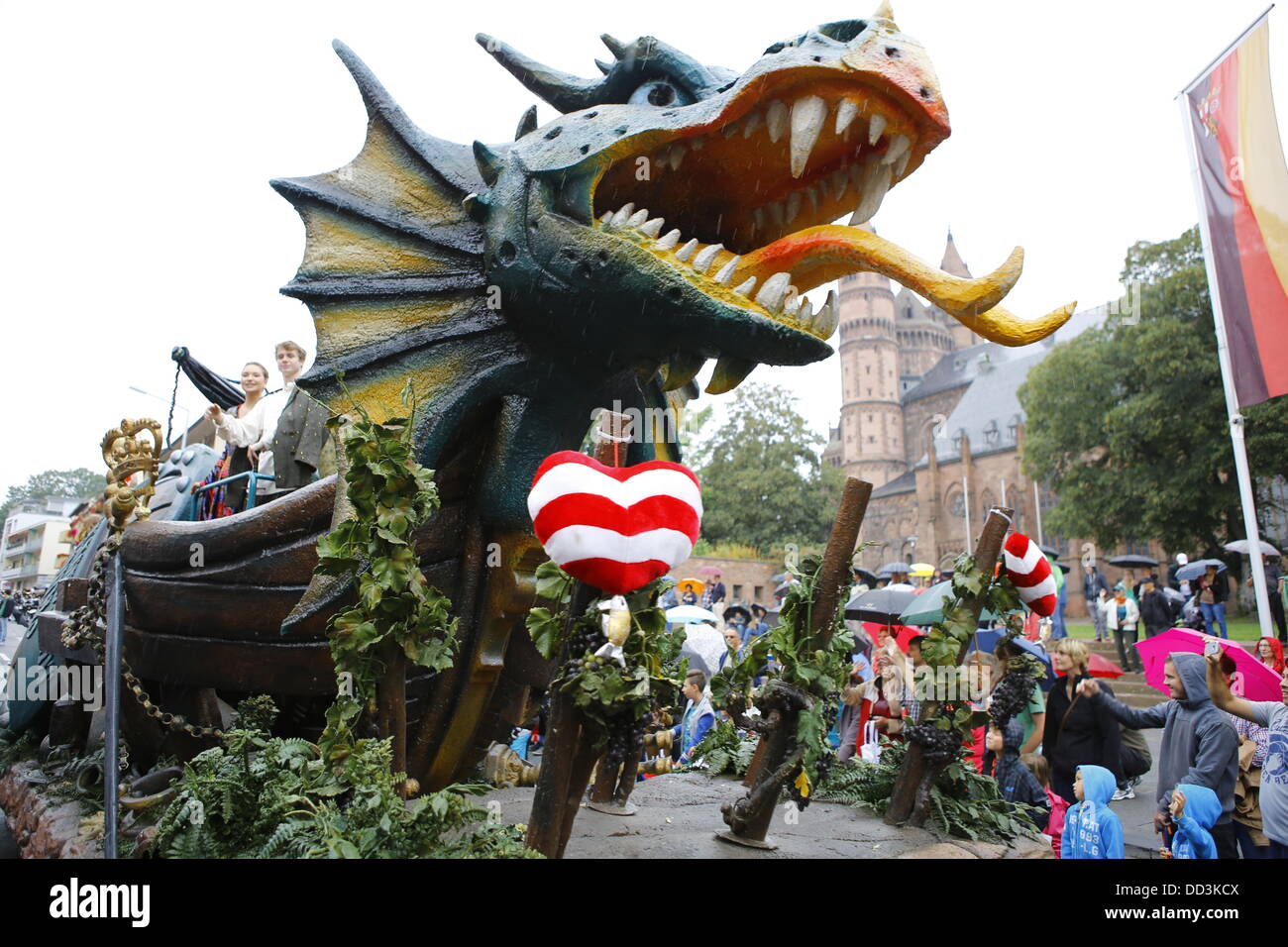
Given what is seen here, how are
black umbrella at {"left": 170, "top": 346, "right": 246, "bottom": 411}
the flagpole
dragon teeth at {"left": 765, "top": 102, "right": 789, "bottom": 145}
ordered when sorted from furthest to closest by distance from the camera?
1. the flagpole
2. black umbrella at {"left": 170, "top": 346, "right": 246, "bottom": 411}
3. dragon teeth at {"left": 765, "top": 102, "right": 789, "bottom": 145}

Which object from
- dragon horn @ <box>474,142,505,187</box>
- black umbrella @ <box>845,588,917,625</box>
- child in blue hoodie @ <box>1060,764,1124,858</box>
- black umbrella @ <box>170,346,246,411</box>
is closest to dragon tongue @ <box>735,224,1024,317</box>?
dragon horn @ <box>474,142,505,187</box>

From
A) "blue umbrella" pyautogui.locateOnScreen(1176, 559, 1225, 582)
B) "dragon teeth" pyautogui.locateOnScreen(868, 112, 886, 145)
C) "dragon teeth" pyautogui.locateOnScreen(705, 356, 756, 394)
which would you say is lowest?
"blue umbrella" pyautogui.locateOnScreen(1176, 559, 1225, 582)

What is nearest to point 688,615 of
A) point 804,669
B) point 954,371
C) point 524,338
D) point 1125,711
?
point 1125,711

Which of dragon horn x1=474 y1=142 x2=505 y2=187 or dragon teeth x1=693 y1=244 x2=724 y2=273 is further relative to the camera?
dragon horn x1=474 y1=142 x2=505 y2=187

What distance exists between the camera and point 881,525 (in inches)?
2263

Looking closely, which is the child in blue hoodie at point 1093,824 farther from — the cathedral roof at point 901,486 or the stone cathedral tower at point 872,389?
the stone cathedral tower at point 872,389

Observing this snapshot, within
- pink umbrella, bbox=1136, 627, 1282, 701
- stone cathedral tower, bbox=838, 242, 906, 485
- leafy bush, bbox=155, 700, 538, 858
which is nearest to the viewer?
leafy bush, bbox=155, 700, 538, 858

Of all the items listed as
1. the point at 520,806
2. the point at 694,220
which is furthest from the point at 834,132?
the point at 520,806

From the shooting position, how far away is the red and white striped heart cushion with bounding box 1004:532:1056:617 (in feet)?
11.9

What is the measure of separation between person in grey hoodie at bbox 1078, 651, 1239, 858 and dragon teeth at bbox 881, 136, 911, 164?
3.35 m

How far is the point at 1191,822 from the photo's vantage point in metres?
3.78

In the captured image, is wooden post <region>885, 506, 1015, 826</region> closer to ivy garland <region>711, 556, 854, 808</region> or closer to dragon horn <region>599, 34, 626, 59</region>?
ivy garland <region>711, 556, 854, 808</region>

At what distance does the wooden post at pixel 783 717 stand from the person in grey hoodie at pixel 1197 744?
7.65 feet
